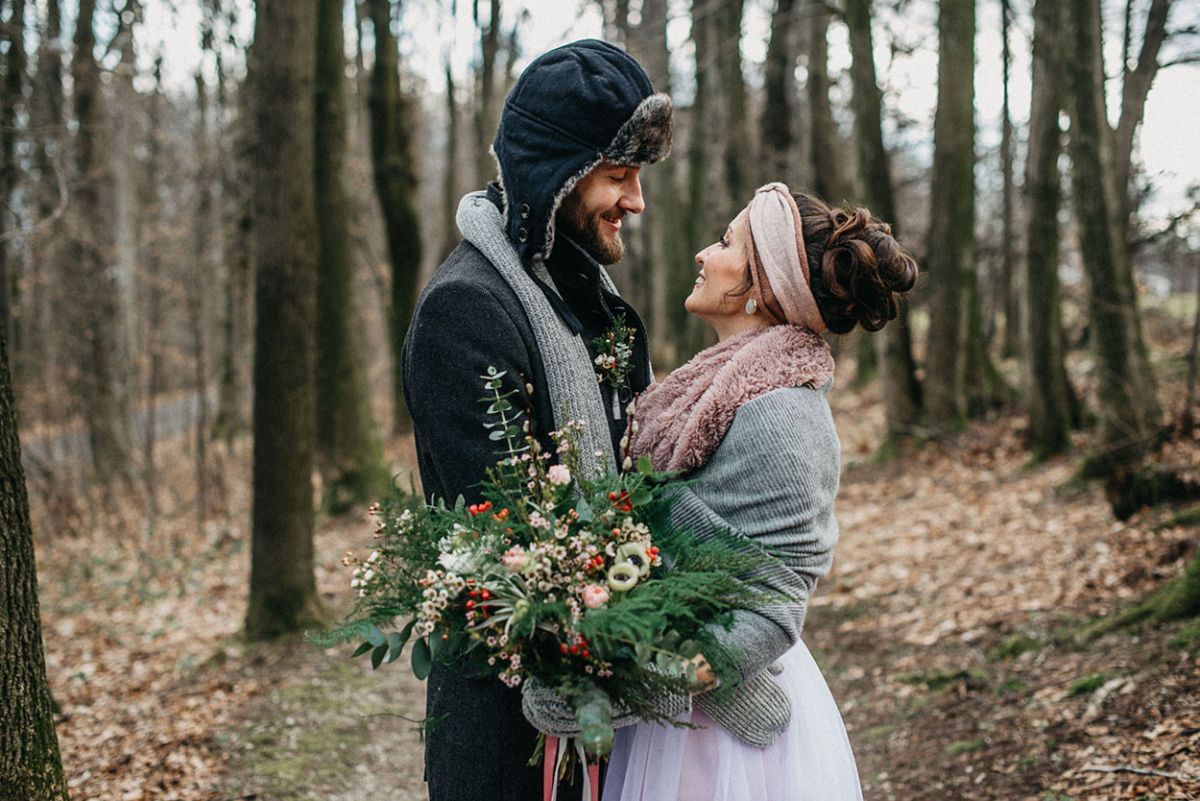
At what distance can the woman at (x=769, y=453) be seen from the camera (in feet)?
7.41

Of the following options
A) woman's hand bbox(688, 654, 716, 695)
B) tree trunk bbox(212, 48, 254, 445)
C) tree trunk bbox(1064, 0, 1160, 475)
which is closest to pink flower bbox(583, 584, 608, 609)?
woman's hand bbox(688, 654, 716, 695)

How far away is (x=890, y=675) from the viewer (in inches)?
233

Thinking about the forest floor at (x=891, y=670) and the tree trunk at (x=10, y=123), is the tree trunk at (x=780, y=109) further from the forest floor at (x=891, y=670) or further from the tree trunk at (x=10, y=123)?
the tree trunk at (x=10, y=123)

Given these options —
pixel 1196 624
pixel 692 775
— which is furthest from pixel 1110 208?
pixel 692 775

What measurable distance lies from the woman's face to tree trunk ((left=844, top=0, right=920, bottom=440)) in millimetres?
9893

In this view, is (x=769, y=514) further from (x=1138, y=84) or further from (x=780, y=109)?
(x=780, y=109)

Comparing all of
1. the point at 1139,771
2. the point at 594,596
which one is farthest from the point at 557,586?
the point at 1139,771

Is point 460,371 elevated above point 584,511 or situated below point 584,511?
above

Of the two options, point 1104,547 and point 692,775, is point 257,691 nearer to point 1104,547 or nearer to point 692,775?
point 692,775

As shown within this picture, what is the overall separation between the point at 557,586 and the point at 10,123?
1067 centimetres

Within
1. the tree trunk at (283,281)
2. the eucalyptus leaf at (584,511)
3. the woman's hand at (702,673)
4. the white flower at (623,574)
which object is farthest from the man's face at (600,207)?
the tree trunk at (283,281)

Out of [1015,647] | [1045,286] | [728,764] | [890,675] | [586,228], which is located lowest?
[890,675]

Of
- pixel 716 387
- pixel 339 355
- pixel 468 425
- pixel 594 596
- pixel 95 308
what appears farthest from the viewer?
pixel 95 308

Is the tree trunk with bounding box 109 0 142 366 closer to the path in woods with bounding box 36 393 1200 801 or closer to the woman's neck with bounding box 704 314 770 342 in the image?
the path in woods with bounding box 36 393 1200 801
